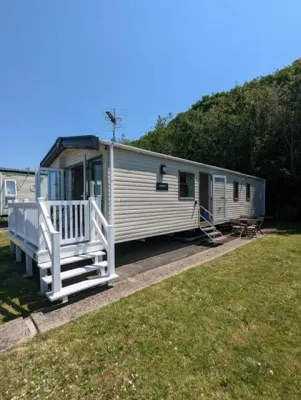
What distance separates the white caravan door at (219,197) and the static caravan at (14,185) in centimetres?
1196

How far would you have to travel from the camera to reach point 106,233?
471 centimetres

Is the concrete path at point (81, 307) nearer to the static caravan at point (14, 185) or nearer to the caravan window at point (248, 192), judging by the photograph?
the caravan window at point (248, 192)

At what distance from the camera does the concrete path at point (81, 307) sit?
2897 millimetres

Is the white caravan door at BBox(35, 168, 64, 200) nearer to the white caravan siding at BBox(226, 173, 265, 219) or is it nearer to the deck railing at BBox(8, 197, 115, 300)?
the deck railing at BBox(8, 197, 115, 300)

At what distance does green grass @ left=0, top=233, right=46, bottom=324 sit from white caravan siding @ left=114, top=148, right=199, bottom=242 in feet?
6.96

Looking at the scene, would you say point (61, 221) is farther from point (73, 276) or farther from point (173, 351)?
point (173, 351)

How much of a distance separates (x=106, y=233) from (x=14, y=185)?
12.7 metres

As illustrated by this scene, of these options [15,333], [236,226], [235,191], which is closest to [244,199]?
[235,191]

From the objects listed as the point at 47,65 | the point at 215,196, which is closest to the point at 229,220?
the point at 215,196

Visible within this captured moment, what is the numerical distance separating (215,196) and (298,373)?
793cm

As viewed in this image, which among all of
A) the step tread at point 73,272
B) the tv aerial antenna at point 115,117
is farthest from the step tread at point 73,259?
the tv aerial antenna at point 115,117

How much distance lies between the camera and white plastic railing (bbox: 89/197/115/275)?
14.8 feet

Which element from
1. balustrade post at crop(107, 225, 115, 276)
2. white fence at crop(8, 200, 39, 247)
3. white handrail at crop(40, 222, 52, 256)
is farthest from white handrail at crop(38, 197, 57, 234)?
balustrade post at crop(107, 225, 115, 276)

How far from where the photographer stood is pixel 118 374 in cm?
223
